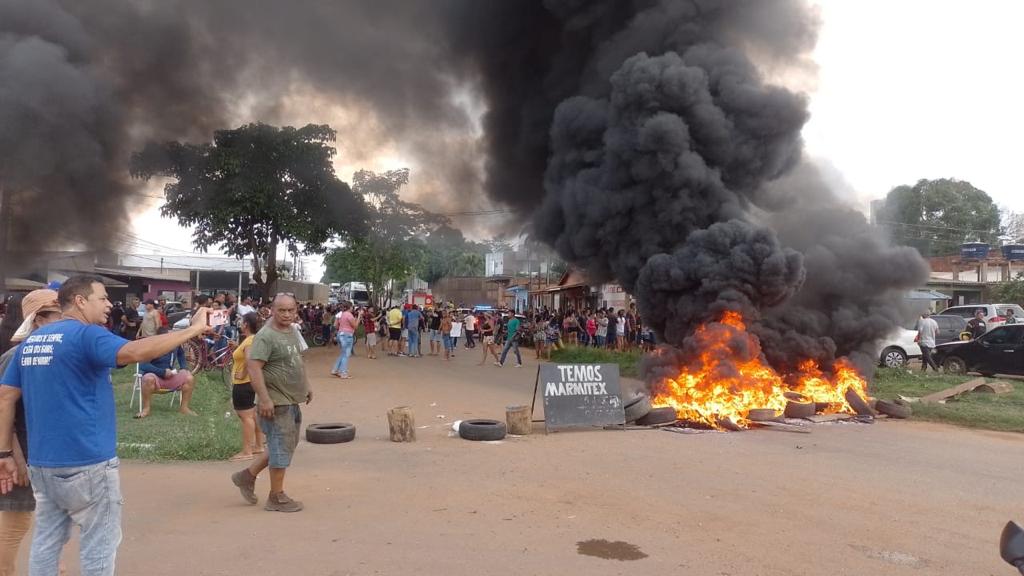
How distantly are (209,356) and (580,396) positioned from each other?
8.48m

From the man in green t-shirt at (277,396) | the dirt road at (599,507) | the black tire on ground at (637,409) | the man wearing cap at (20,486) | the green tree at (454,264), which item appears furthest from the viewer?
the green tree at (454,264)

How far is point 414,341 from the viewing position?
822 inches

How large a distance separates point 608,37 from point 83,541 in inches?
614

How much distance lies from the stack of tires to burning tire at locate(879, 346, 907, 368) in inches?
462

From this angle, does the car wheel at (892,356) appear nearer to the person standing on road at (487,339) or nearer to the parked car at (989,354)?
the parked car at (989,354)

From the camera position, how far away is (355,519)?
5.08 metres

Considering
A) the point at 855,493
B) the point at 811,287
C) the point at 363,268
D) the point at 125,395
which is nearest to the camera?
the point at 855,493

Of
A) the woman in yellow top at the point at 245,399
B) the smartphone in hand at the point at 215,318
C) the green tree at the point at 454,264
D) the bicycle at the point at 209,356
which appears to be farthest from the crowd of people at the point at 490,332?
the green tree at the point at 454,264

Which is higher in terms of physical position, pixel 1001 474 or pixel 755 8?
pixel 755 8

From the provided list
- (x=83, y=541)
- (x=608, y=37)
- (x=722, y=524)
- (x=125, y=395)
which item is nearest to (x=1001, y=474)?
(x=722, y=524)

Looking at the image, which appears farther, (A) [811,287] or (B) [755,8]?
(B) [755,8]

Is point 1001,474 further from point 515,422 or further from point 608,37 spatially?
point 608,37

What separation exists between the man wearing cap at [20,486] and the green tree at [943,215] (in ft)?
148

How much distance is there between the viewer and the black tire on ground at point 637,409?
9.33 metres
